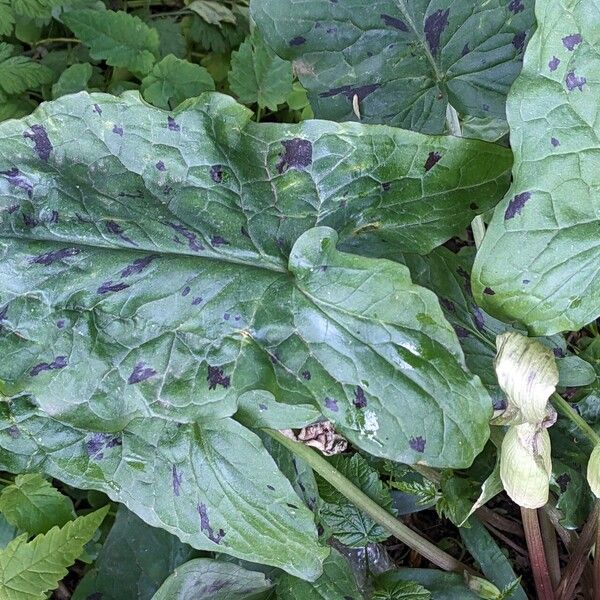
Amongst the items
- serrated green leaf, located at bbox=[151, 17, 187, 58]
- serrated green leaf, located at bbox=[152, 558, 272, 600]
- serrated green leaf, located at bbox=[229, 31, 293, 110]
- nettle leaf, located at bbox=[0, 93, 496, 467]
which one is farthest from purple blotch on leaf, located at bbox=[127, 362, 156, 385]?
serrated green leaf, located at bbox=[151, 17, 187, 58]

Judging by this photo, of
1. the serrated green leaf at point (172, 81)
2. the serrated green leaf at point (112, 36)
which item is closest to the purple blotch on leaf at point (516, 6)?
the serrated green leaf at point (172, 81)

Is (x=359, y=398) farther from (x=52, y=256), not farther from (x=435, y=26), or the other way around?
(x=435, y=26)

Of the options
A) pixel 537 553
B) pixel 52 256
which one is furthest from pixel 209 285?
pixel 537 553

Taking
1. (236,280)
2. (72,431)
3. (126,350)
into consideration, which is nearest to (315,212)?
(236,280)

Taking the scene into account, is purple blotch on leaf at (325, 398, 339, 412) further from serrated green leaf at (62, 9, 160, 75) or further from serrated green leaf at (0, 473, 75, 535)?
serrated green leaf at (62, 9, 160, 75)

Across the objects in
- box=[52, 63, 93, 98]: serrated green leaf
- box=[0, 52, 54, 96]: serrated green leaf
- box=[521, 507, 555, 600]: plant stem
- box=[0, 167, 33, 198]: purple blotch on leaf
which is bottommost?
box=[521, 507, 555, 600]: plant stem

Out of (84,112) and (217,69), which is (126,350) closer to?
(84,112)
